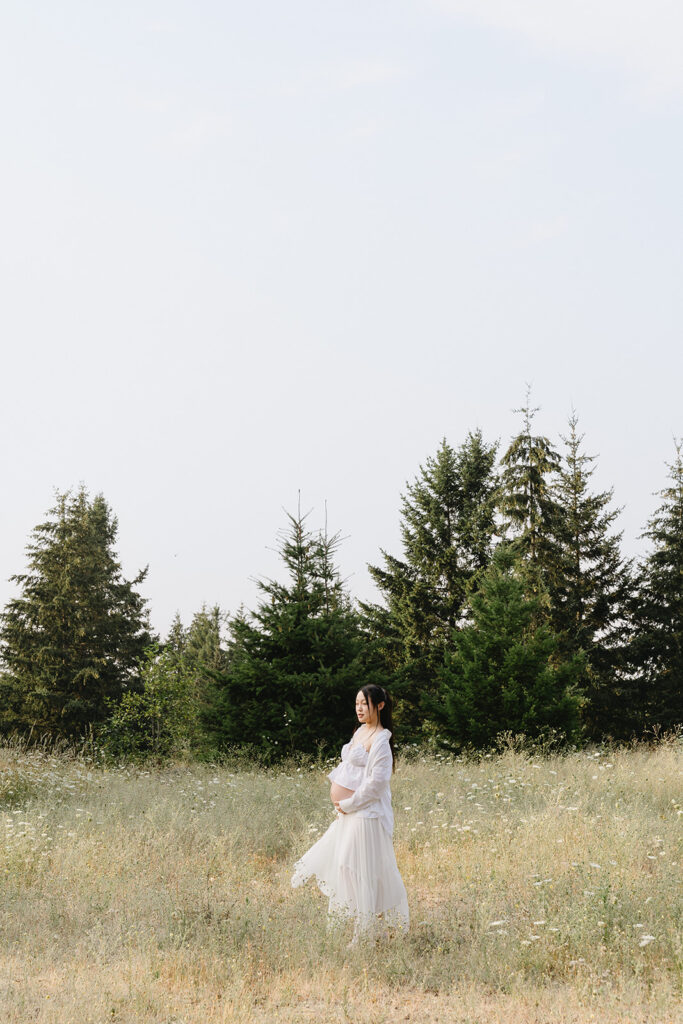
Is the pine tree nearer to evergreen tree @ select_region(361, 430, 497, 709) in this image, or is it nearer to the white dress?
evergreen tree @ select_region(361, 430, 497, 709)

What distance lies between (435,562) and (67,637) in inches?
585

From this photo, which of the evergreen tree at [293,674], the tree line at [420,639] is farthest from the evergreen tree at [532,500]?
the evergreen tree at [293,674]

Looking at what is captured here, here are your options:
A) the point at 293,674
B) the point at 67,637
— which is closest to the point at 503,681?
the point at 293,674

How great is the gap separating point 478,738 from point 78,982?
12775mm

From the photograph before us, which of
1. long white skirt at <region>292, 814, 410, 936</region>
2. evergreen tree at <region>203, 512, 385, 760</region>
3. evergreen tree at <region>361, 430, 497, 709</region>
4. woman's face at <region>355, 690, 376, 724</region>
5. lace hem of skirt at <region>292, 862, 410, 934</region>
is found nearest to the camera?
lace hem of skirt at <region>292, 862, 410, 934</region>

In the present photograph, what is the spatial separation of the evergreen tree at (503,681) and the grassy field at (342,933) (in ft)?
17.0

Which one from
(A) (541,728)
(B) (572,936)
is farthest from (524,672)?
(B) (572,936)

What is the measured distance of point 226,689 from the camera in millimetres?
17438

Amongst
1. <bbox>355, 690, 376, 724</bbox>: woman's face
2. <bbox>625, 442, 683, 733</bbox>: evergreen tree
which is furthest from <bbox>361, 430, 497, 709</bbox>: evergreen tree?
<bbox>355, 690, 376, 724</bbox>: woman's face

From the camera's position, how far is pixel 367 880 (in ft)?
22.0

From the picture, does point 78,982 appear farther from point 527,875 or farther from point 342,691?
point 342,691

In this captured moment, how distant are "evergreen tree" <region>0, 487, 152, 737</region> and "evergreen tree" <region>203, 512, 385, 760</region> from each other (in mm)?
14404

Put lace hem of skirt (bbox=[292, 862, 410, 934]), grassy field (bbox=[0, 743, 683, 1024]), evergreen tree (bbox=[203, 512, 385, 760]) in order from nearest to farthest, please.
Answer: grassy field (bbox=[0, 743, 683, 1024]) < lace hem of skirt (bbox=[292, 862, 410, 934]) < evergreen tree (bbox=[203, 512, 385, 760])

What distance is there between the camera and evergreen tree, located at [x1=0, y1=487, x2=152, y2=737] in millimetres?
30802
